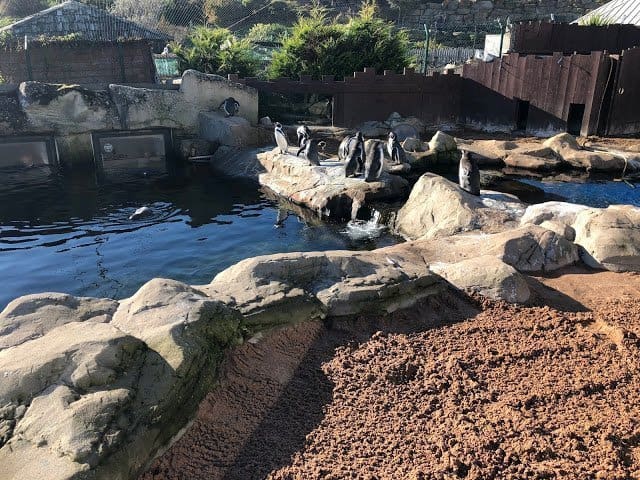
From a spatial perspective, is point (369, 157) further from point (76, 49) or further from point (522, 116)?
point (76, 49)

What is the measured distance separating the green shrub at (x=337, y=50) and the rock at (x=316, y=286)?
12.2 metres

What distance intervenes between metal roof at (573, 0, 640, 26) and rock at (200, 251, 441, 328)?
2020 centimetres

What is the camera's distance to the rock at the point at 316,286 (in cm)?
373

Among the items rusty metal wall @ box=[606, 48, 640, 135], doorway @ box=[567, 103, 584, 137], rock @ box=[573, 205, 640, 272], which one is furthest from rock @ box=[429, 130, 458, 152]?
rock @ box=[573, 205, 640, 272]

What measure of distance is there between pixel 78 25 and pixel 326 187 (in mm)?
12350

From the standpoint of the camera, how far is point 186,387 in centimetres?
284

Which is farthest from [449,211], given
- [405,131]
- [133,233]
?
[405,131]

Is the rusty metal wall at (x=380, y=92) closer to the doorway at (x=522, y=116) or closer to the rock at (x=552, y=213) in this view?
the doorway at (x=522, y=116)

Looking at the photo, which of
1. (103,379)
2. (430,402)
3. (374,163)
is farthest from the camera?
(374,163)

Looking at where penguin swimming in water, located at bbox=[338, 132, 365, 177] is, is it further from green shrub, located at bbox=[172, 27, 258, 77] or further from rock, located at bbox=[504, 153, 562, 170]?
green shrub, located at bbox=[172, 27, 258, 77]


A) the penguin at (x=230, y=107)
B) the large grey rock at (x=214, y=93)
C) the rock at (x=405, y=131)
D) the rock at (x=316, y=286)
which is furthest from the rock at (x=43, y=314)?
the rock at (x=405, y=131)

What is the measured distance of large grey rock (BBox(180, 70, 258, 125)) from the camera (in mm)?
13305

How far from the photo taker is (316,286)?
410 cm

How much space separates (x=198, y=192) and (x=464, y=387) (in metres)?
8.14
